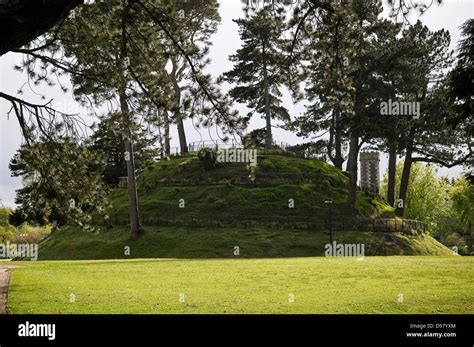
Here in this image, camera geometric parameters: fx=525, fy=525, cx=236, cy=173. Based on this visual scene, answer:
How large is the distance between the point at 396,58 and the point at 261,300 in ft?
99.7

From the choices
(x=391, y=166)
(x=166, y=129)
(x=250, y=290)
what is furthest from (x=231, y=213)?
(x=166, y=129)

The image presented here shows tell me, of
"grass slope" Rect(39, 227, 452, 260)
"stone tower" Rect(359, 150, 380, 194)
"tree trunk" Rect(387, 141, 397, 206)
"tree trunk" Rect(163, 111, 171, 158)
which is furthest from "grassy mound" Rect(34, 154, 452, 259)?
"stone tower" Rect(359, 150, 380, 194)

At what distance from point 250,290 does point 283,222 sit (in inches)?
975

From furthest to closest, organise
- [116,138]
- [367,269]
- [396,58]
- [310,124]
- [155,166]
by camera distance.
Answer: [155,166]
[310,124]
[396,58]
[367,269]
[116,138]

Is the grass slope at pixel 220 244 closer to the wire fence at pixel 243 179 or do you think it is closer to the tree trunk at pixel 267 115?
the wire fence at pixel 243 179

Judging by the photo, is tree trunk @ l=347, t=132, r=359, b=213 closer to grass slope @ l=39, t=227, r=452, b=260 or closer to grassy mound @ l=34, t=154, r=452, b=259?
grassy mound @ l=34, t=154, r=452, b=259

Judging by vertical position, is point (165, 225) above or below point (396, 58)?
below

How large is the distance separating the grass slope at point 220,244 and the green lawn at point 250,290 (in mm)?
13529

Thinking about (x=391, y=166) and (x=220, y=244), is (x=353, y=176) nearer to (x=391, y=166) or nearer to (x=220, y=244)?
(x=391, y=166)

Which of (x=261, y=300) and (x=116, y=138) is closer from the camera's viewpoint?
(x=261, y=300)

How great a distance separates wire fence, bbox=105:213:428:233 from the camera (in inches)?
1500

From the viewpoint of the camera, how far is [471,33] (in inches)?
784
